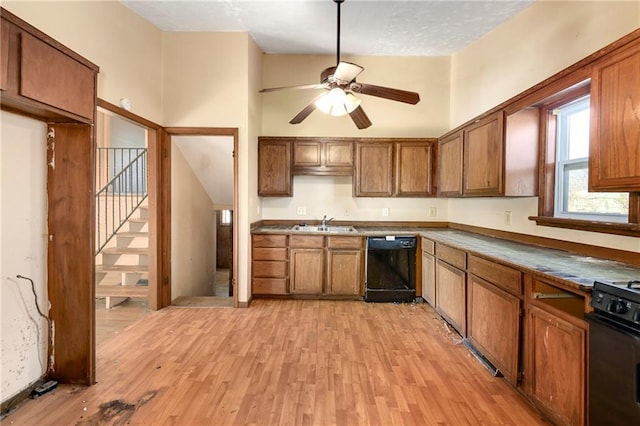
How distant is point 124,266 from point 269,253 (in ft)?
6.36

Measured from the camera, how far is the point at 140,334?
115 inches

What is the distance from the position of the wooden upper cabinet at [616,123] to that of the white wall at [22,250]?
3.33 m

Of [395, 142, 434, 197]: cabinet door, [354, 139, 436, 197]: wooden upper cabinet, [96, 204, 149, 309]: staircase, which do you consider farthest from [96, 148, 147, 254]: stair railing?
[395, 142, 434, 197]: cabinet door

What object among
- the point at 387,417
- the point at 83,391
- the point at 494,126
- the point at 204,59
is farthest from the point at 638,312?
the point at 204,59

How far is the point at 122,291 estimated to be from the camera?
3.75m

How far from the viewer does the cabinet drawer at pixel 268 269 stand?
388 cm

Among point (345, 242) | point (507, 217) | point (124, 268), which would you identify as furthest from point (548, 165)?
point (124, 268)

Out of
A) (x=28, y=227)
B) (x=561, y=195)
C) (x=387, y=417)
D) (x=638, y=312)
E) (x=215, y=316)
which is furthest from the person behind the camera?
(x=215, y=316)

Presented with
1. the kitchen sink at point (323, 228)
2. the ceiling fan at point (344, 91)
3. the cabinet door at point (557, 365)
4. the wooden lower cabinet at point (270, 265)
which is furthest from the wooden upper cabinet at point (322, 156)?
the cabinet door at point (557, 365)

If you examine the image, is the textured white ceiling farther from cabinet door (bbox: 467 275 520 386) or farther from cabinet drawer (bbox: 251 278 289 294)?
cabinet drawer (bbox: 251 278 289 294)

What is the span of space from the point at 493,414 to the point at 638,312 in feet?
3.53

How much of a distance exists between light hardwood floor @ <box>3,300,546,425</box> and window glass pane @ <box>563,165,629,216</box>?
1422 millimetres

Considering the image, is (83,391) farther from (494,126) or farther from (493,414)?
(494,126)

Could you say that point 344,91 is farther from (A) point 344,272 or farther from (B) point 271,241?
(A) point 344,272
